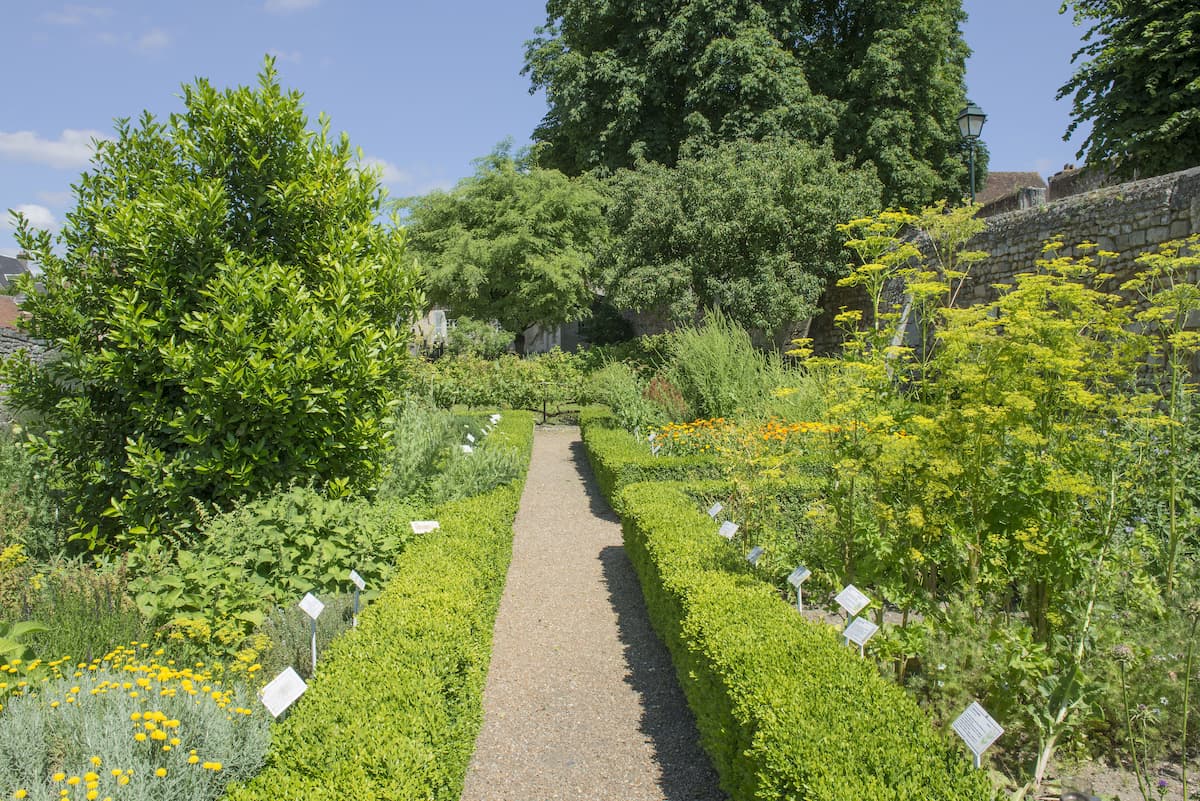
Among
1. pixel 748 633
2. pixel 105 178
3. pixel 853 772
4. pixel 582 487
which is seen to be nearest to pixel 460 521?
pixel 748 633

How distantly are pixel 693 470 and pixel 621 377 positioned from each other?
5.66 meters

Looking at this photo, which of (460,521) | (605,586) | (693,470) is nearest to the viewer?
(460,521)

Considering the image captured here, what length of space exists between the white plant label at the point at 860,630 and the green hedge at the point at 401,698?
1651 millimetres

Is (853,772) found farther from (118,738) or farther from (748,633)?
(118,738)

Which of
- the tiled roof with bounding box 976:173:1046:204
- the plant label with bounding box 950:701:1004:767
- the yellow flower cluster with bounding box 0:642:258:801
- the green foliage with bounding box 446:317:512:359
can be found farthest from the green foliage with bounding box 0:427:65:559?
the tiled roof with bounding box 976:173:1046:204

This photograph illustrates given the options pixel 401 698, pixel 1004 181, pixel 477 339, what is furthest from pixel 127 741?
pixel 1004 181

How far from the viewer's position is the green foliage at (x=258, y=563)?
358 centimetres

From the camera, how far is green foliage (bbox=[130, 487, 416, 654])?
358 centimetres

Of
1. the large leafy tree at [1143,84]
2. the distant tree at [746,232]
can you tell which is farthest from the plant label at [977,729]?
the distant tree at [746,232]

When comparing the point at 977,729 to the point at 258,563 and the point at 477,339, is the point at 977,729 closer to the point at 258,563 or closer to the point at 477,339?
the point at 258,563

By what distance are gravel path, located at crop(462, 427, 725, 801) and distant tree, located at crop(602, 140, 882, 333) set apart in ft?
30.1

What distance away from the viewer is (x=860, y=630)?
3133mm

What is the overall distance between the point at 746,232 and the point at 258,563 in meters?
12.7

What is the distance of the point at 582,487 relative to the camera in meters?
9.61
